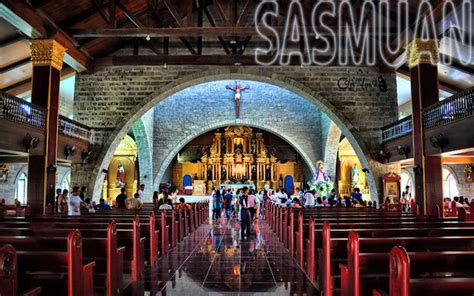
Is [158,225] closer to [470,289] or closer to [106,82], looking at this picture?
[470,289]

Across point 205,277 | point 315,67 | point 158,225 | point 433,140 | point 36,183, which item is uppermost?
point 315,67

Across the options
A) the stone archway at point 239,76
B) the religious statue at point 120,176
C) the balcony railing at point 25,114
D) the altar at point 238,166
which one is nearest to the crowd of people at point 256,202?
the stone archway at point 239,76

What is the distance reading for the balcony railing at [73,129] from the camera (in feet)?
43.4

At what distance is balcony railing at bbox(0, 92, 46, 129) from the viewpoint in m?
9.77

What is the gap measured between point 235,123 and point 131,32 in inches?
495

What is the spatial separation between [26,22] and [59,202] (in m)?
4.93

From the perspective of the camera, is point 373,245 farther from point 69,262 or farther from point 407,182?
point 407,182

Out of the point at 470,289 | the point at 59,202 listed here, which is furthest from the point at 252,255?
the point at 59,202

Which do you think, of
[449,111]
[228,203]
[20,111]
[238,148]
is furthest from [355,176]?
[20,111]

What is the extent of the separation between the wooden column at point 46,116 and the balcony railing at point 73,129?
3.38ft

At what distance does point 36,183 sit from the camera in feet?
37.9

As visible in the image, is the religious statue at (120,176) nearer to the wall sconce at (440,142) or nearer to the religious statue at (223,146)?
the religious statue at (223,146)

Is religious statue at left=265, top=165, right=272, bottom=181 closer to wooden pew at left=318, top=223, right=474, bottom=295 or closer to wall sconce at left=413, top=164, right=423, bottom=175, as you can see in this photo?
wall sconce at left=413, top=164, right=423, bottom=175

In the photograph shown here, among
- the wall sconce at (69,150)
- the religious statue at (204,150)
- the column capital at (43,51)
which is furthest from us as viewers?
the religious statue at (204,150)
